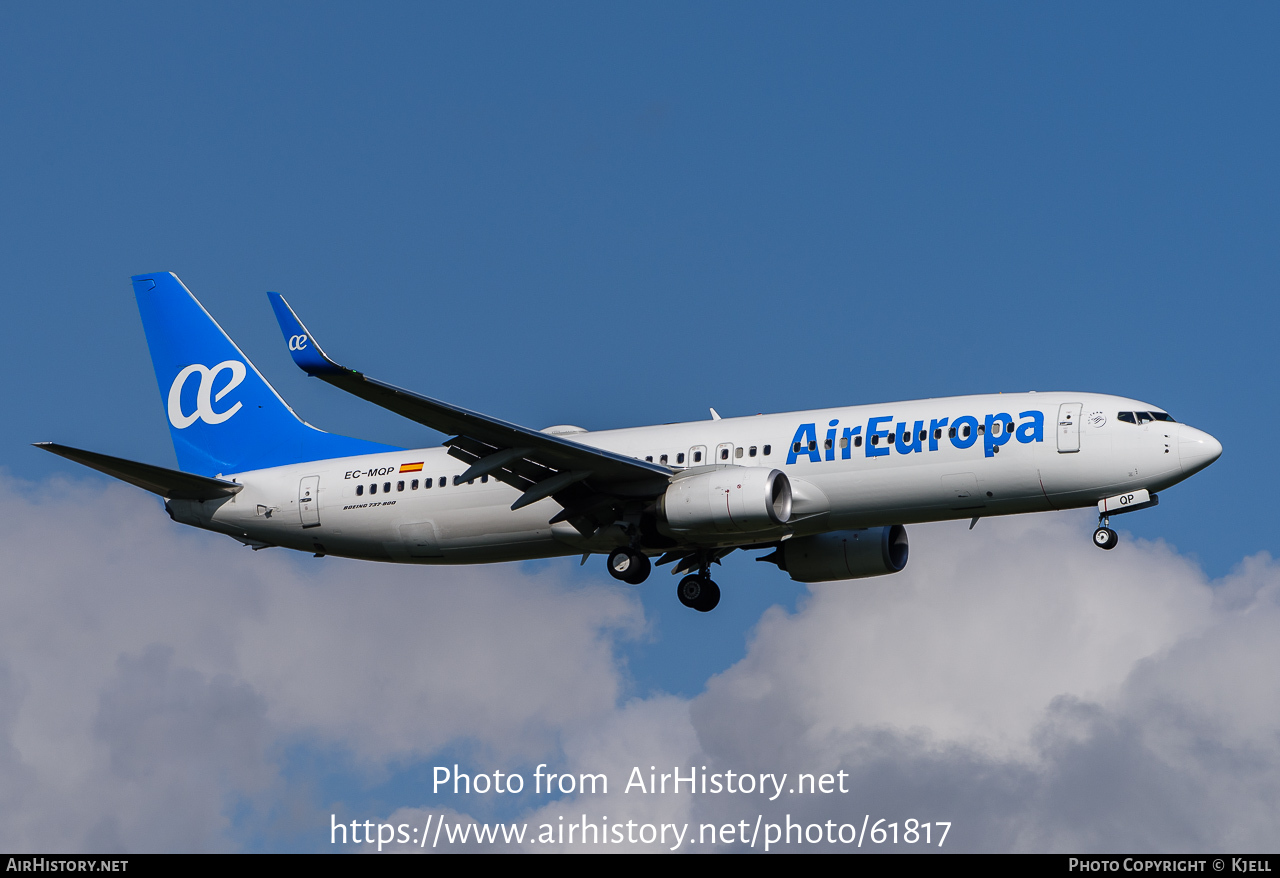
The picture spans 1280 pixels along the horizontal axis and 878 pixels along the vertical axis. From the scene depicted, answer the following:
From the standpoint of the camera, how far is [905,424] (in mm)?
40094

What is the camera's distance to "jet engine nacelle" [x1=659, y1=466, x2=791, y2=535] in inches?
1561

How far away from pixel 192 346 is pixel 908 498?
2425cm

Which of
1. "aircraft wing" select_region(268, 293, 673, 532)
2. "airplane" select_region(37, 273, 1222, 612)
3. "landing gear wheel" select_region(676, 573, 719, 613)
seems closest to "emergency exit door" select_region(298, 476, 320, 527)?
"airplane" select_region(37, 273, 1222, 612)

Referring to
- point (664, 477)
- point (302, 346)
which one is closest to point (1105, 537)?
point (664, 477)

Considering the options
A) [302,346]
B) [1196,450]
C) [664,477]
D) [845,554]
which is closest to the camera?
[302,346]

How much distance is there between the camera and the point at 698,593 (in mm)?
45250

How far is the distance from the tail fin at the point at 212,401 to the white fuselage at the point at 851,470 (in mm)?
2855

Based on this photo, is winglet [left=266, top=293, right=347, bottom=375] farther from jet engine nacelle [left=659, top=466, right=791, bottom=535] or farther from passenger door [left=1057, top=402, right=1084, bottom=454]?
passenger door [left=1057, top=402, right=1084, bottom=454]

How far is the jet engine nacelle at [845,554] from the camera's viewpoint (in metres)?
46.0

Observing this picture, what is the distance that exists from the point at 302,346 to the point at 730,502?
36.1ft

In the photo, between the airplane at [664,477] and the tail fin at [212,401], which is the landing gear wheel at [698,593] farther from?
the tail fin at [212,401]

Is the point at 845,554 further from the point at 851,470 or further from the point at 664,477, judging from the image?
the point at 664,477

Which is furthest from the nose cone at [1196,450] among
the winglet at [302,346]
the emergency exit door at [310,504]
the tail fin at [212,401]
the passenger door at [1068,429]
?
the emergency exit door at [310,504]
